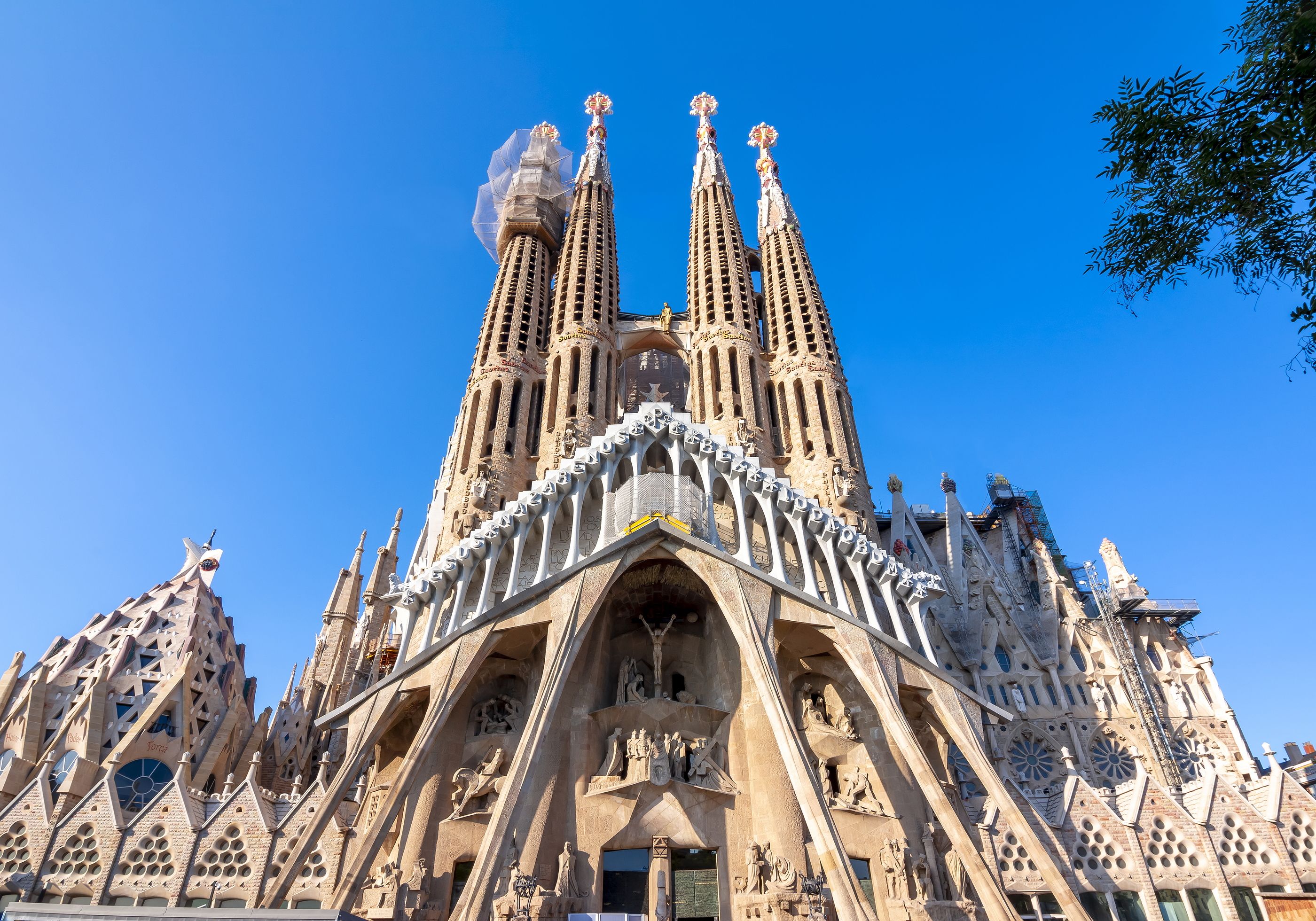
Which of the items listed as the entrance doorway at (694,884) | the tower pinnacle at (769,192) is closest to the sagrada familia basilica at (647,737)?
the entrance doorway at (694,884)

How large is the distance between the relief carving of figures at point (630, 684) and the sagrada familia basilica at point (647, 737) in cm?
11

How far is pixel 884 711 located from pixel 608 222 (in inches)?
963

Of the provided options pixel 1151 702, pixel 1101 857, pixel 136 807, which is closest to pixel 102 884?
pixel 136 807

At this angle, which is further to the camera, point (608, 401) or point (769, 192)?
point (769, 192)

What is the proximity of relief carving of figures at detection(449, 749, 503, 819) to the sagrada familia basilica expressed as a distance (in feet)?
0.20

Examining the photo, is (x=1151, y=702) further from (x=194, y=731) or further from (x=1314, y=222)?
(x=194, y=731)

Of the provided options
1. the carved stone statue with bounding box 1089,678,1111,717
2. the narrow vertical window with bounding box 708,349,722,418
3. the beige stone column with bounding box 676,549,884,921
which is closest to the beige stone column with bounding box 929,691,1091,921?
the beige stone column with bounding box 676,549,884,921

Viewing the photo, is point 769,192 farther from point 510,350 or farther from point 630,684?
point 630,684

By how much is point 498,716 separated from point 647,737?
3.91 metres

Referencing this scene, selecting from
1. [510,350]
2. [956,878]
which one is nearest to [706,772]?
[956,878]

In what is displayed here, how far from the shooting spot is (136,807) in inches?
668

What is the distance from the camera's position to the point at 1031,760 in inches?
861

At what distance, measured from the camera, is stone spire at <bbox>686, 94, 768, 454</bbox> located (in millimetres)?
24781

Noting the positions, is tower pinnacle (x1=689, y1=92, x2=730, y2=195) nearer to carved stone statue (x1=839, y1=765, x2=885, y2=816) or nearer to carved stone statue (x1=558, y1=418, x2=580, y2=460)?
carved stone statue (x1=558, y1=418, x2=580, y2=460)
